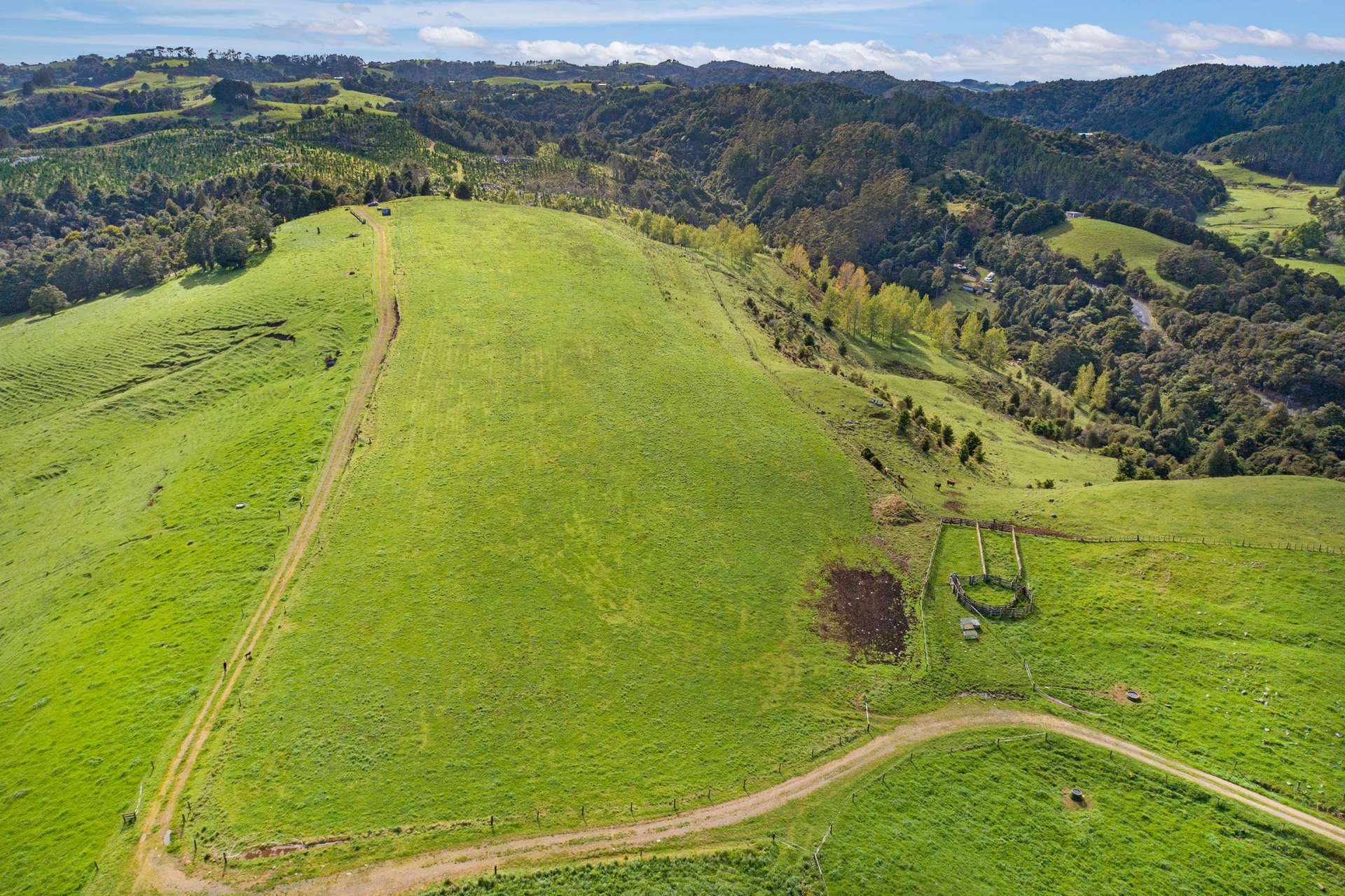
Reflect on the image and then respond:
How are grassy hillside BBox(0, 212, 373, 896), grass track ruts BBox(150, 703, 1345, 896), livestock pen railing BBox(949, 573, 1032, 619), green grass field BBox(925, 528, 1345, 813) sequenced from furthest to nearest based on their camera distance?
livestock pen railing BBox(949, 573, 1032, 619), green grass field BBox(925, 528, 1345, 813), grassy hillside BBox(0, 212, 373, 896), grass track ruts BBox(150, 703, 1345, 896)

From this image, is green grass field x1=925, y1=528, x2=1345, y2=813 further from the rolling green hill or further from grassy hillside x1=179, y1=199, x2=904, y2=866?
grassy hillside x1=179, y1=199, x2=904, y2=866

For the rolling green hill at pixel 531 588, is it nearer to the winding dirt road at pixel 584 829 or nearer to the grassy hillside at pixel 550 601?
the grassy hillside at pixel 550 601

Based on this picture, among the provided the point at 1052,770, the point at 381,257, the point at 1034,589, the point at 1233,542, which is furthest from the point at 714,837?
the point at 381,257

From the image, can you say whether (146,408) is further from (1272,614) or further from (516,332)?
(1272,614)

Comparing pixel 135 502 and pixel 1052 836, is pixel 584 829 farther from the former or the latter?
pixel 135 502

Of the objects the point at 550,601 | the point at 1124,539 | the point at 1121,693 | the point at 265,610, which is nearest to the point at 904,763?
the point at 1121,693

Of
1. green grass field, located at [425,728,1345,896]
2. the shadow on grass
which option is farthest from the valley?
the shadow on grass
